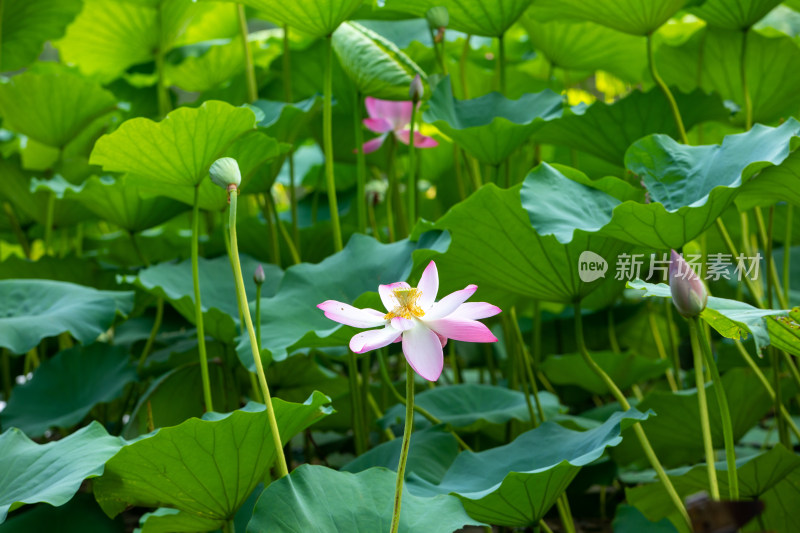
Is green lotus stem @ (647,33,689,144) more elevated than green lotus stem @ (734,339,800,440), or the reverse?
green lotus stem @ (647,33,689,144)

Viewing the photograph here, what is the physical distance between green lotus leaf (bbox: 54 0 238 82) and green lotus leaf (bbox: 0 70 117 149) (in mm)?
213

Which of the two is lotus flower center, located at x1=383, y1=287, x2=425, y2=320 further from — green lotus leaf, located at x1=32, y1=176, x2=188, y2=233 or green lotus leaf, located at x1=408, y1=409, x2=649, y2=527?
green lotus leaf, located at x1=32, y1=176, x2=188, y2=233

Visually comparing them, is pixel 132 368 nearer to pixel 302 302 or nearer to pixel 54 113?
pixel 302 302

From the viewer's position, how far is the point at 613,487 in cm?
141

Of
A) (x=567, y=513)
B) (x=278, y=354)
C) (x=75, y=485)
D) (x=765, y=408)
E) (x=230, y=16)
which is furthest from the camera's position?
(x=230, y=16)

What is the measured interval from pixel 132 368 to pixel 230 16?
1.02 metres

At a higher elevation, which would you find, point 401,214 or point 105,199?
point 105,199

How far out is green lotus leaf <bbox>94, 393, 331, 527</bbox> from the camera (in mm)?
680

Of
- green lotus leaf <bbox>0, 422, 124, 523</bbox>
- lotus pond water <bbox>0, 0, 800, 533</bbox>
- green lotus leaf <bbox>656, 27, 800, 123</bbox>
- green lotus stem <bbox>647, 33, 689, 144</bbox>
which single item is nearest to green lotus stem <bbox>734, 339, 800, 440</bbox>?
lotus pond water <bbox>0, 0, 800, 533</bbox>

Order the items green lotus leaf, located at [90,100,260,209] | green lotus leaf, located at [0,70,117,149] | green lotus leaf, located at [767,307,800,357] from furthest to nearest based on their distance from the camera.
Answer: green lotus leaf, located at [0,70,117,149] → green lotus leaf, located at [90,100,260,209] → green lotus leaf, located at [767,307,800,357]

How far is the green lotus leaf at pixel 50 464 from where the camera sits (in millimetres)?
672

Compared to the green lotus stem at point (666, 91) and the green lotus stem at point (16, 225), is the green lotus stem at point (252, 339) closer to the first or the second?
the green lotus stem at point (666, 91)

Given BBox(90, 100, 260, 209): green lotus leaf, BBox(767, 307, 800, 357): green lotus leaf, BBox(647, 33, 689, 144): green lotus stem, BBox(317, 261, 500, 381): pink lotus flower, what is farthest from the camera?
BBox(647, 33, 689, 144): green lotus stem

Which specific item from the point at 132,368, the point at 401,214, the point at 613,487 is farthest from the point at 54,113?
the point at 613,487
